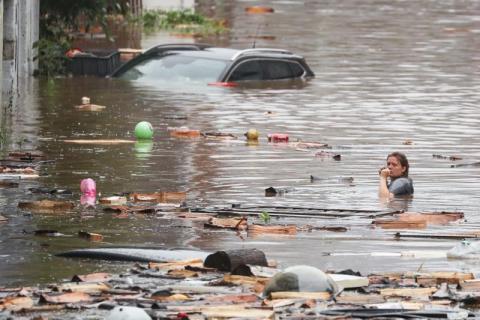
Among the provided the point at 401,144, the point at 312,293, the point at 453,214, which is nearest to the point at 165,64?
the point at 401,144

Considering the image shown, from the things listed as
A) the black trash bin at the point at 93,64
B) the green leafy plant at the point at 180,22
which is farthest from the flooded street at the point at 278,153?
the green leafy plant at the point at 180,22

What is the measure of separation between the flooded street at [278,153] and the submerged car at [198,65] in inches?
27.0

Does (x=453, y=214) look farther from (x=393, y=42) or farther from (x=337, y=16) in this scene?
(x=337, y=16)

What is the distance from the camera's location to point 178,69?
33.3 meters

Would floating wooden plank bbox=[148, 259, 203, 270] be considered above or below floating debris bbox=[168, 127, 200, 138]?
below

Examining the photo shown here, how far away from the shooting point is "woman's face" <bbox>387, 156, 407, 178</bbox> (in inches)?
739

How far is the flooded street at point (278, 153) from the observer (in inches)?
576

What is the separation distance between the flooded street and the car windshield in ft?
2.19

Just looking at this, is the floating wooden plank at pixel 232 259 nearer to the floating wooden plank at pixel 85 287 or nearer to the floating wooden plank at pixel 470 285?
the floating wooden plank at pixel 85 287

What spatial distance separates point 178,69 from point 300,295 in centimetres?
2182

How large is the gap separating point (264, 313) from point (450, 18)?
1834 inches

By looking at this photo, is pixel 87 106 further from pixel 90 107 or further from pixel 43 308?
pixel 43 308

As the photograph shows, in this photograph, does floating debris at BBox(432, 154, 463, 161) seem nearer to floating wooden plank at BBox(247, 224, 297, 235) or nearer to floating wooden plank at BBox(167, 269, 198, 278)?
floating wooden plank at BBox(247, 224, 297, 235)

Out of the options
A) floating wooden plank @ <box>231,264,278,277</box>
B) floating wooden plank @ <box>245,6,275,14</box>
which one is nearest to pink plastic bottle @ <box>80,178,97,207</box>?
floating wooden plank @ <box>231,264,278,277</box>
